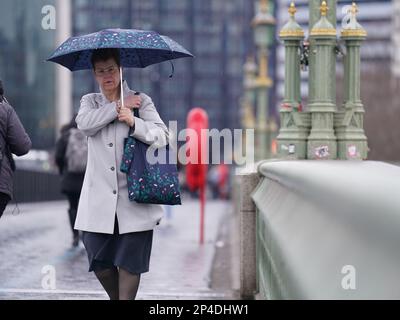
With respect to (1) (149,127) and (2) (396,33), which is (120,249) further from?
(2) (396,33)

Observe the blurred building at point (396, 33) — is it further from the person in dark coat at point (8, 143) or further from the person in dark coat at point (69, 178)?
the person in dark coat at point (8, 143)

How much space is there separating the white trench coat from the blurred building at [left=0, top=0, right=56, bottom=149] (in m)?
71.3

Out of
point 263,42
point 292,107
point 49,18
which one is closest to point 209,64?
point 263,42

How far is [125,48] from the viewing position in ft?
21.0

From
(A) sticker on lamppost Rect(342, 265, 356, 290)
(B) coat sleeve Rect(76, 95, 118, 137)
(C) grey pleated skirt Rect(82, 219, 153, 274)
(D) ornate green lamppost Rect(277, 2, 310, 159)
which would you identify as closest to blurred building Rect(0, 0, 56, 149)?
(D) ornate green lamppost Rect(277, 2, 310, 159)

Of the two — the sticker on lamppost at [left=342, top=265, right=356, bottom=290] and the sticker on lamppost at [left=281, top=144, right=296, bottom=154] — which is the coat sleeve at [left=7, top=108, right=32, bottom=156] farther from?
the sticker on lamppost at [left=342, top=265, right=356, bottom=290]

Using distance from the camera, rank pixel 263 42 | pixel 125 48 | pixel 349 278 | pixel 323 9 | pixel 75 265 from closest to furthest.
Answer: pixel 349 278
pixel 125 48
pixel 323 9
pixel 75 265
pixel 263 42

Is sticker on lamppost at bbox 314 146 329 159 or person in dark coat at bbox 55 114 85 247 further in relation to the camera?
person in dark coat at bbox 55 114 85 247

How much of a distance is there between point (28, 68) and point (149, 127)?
79.3 m

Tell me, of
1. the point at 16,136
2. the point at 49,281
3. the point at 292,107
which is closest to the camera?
the point at 16,136

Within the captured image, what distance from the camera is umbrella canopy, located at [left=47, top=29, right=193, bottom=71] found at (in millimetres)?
6191

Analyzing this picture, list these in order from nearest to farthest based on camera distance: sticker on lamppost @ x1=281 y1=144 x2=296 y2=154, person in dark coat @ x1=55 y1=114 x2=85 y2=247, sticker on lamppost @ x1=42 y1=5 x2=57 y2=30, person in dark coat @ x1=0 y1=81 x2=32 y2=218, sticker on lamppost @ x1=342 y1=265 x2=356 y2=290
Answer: sticker on lamppost @ x1=342 y1=265 x2=356 y2=290 → person in dark coat @ x1=0 y1=81 x2=32 y2=218 → sticker on lamppost @ x1=42 y1=5 x2=57 y2=30 → sticker on lamppost @ x1=281 y1=144 x2=296 y2=154 → person in dark coat @ x1=55 y1=114 x2=85 y2=247
